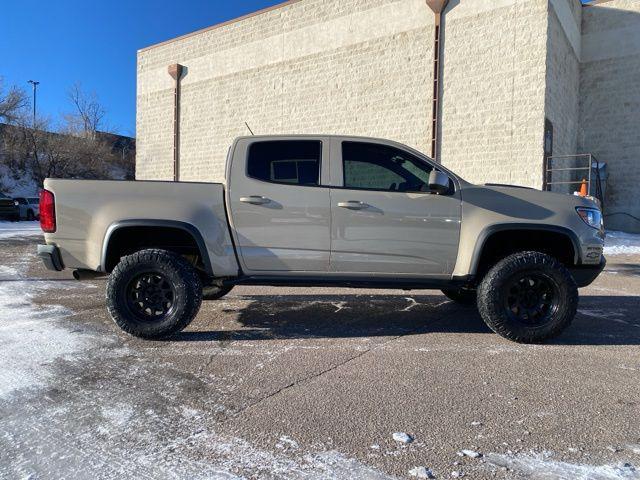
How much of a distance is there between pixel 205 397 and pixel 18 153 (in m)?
43.0

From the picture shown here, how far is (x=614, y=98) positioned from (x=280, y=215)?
64.2 ft

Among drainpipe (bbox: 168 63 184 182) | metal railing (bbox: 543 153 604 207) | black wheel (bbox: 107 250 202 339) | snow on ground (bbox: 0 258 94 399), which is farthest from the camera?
drainpipe (bbox: 168 63 184 182)

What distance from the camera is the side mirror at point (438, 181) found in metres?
4.67

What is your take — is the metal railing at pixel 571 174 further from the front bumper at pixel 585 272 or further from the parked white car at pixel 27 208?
the parked white car at pixel 27 208

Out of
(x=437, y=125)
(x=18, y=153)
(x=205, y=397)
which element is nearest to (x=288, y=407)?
(x=205, y=397)

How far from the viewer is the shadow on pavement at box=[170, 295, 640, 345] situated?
5.23 m

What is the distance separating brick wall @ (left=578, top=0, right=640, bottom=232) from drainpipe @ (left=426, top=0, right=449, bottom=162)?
6.94m

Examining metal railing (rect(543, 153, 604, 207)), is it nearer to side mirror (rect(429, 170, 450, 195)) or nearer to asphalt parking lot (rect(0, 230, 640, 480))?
asphalt parking lot (rect(0, 230, 640, 480))

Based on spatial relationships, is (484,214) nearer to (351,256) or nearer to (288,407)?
(351,256)

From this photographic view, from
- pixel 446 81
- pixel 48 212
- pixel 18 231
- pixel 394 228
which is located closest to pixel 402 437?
pixel 394 228

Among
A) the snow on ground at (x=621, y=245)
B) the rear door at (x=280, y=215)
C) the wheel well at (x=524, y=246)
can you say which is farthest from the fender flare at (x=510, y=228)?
the snow on ground at (x=621, y=245)

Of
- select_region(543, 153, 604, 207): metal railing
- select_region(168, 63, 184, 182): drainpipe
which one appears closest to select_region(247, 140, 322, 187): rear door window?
select_region(543, 153, 604, 207): metal railing

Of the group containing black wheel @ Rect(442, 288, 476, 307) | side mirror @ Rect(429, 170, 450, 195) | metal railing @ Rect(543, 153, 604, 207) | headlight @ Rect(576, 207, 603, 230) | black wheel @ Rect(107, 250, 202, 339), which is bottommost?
black wheel @ Rect(442, 288, 476, 307)

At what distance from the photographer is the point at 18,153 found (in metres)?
38.9
